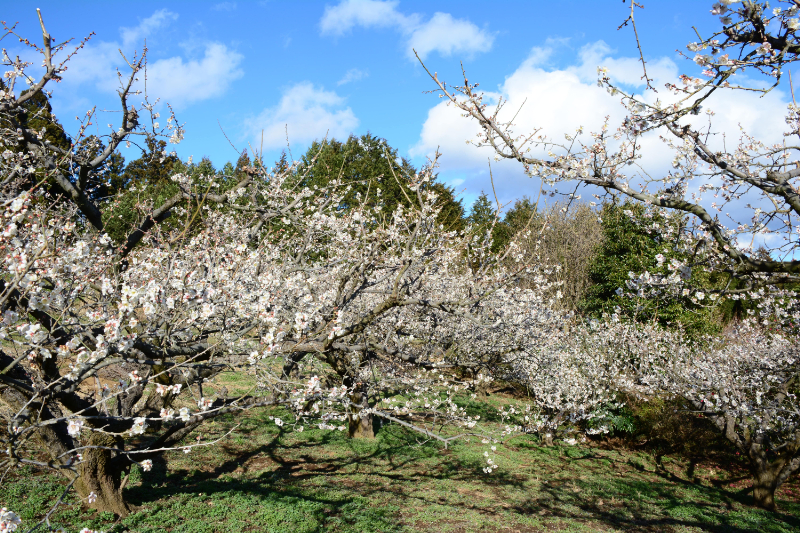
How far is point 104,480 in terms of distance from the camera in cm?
546

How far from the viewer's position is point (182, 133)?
6590mm

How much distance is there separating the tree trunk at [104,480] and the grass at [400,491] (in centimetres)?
18

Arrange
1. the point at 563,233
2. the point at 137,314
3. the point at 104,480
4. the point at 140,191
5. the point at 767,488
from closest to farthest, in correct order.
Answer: the point at 104,480 → the point at 137,314 → the point at 140,191 → the point at 767,488 → the point at 563,233

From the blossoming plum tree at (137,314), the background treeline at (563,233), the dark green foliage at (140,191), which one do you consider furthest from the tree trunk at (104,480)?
the background treeline at (563,233)

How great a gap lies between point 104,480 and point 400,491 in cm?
453

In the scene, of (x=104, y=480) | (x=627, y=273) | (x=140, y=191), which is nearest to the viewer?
(x=104, y=480)

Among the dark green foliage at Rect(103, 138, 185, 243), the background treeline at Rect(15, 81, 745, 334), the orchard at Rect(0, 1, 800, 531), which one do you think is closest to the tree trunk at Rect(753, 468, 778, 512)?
the orchard at Rect(0, 1, 800, 531)

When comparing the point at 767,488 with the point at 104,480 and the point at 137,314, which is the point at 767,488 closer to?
the point at 104,480

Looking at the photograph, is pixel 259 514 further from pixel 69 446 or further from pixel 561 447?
pixel 561 447

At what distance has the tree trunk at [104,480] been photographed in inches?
207

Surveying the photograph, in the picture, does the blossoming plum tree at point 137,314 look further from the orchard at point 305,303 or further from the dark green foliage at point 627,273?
the dark green foliage at point 627,273

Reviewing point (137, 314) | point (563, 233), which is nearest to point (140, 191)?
point (137, 314)

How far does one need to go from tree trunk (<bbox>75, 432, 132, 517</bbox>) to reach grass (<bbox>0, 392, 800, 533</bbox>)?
0.60ft

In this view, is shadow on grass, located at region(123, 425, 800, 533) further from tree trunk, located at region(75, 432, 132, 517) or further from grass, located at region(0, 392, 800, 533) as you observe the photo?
tree trunk, located at region(75, 432, 132, 517)
